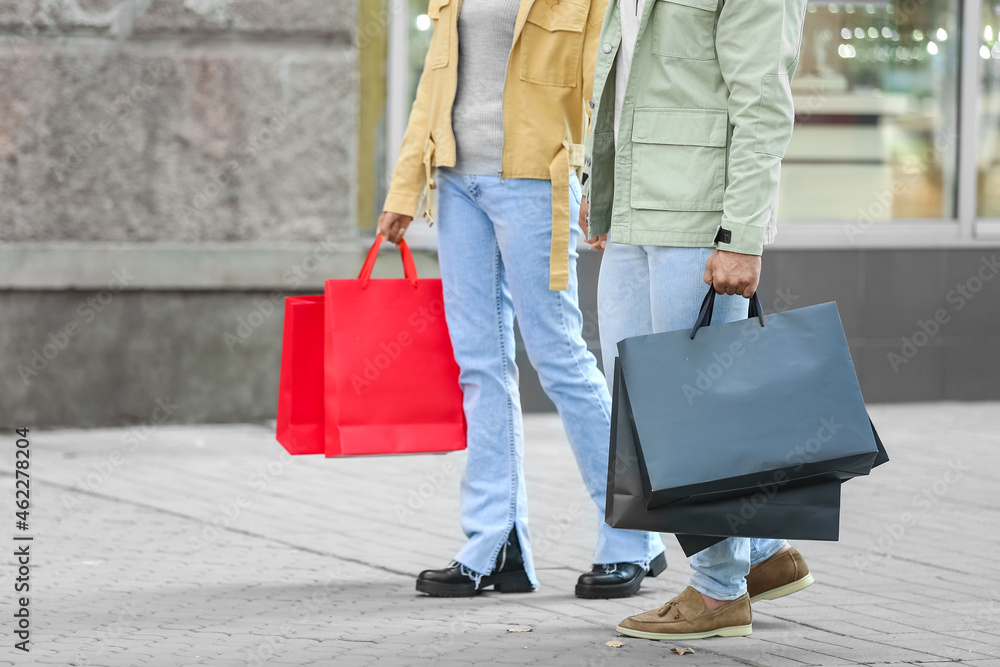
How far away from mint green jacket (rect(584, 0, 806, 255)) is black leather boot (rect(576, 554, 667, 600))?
41.1 inches

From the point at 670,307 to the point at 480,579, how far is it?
109 cm

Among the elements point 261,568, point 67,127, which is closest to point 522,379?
point 67,127

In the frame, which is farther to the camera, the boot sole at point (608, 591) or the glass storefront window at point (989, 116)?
the glass storefront window at point (989, 116)

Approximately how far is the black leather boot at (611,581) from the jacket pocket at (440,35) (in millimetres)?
1498

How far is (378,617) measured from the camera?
3.65m

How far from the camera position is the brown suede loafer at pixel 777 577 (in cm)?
364

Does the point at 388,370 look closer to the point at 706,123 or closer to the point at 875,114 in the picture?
the point at 706,123

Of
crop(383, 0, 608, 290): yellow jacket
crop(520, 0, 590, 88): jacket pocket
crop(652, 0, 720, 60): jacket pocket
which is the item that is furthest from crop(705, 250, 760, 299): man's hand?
crop(520, 0, 590, 88): jacket pocket

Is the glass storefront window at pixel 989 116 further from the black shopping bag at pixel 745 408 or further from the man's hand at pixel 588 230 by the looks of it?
the black shopping bag at pixel 745 408

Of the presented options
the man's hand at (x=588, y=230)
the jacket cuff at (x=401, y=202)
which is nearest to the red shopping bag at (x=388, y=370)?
the jacket cuff at (x=401, y=202)

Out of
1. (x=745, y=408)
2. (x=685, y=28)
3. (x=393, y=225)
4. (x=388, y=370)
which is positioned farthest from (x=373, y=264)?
(x=745, y=408)

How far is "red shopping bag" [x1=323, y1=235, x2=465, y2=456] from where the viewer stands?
383 cm

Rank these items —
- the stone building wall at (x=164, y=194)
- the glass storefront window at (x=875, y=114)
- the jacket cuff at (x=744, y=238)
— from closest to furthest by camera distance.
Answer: the jacket cuff at (x=744, y=238) → the stone building wall at (x=164, y=194) → the glass storefront window at (x=875, y=114)

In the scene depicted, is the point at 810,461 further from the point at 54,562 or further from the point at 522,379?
the point at 522,379
